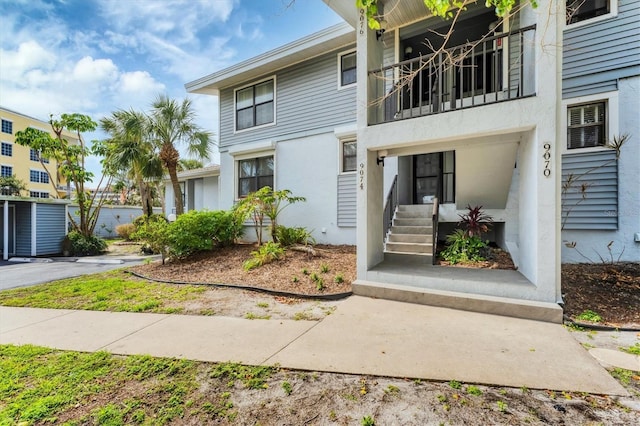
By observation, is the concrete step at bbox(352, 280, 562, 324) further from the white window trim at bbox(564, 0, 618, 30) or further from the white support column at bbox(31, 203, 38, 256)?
the white support column at bbox(31, 203, 38, 256)

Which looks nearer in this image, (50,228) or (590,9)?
(590,9)

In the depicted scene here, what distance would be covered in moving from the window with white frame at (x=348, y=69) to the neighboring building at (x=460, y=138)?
0.04m

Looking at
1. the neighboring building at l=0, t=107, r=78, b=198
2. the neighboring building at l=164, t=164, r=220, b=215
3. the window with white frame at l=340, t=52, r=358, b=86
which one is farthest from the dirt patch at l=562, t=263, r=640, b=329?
the neighboring building at l=0, t=107, r=78, b=198

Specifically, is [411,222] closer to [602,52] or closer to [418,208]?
[418,208]

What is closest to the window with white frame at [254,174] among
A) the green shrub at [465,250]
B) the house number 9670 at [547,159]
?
the green shrub at [465,250]

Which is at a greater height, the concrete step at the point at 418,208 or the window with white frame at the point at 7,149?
the window with white frame at the point at 7,149

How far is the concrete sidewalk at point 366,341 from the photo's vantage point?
8.95 feet

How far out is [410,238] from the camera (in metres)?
7.06

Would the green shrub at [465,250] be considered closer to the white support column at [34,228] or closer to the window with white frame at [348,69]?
the window with white frame at [348,69]

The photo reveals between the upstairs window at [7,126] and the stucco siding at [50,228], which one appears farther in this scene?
the upstairs window at [7,126]

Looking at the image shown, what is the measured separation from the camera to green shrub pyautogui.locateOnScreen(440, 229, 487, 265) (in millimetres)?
6434

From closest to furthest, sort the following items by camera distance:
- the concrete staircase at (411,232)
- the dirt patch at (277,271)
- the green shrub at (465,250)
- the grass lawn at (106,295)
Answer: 1. the grass lawn at (106,295)
2. the dirt patch at (277,271)
3. the green shrub at (465,250)
4. the concrete staircase at (411,232)

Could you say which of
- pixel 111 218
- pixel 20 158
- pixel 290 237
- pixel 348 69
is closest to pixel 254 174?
pixel 290 237

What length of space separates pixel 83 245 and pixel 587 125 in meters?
18.1
